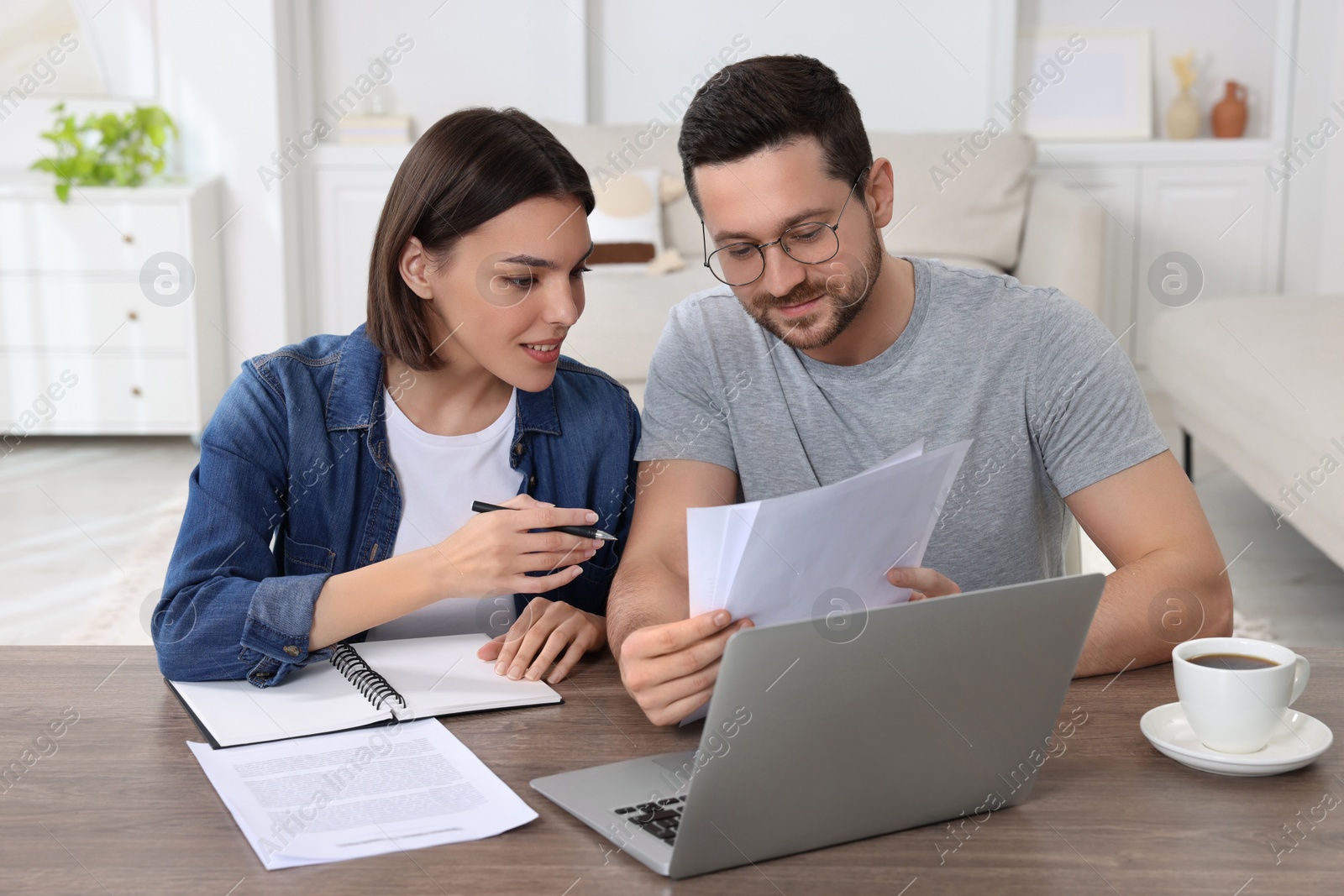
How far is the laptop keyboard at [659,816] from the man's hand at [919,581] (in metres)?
0.26

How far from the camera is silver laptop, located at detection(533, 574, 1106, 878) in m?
0.74

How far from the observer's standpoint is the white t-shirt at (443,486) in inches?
54.5

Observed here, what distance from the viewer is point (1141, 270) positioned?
4781 mm

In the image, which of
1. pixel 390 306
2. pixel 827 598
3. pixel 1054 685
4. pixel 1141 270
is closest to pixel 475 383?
pixel 390 306

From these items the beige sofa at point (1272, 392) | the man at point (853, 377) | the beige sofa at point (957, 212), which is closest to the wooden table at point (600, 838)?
the man at point (853, 377)

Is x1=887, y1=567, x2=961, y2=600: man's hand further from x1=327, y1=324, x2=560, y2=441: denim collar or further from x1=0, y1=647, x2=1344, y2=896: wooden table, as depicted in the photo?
x1=327, y1=324, x2=560, y2=441: denim collar

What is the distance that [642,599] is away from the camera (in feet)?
3.96

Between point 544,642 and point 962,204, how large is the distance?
3303 mm

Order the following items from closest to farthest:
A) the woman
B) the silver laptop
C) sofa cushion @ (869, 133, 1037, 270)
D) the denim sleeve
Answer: the silver laptop
the denim sleeve
the woman
sofa cushion @ (869, 133, 1037, 270)

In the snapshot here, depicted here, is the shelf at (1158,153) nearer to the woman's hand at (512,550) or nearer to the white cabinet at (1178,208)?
the white cabinet at (1178,208)

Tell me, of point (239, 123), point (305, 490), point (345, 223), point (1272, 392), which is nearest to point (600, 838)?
point (305, 490)

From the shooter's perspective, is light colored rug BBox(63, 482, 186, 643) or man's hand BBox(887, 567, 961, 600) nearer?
man's hand BBox(887, 567, 961, 600)

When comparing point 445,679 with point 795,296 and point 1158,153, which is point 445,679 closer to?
point 795,296

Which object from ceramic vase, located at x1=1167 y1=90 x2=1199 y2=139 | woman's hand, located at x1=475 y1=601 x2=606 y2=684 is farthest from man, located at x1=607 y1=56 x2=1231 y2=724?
ceramic vase, located at x1=1167 y1=90 x2=1199 y2=139
